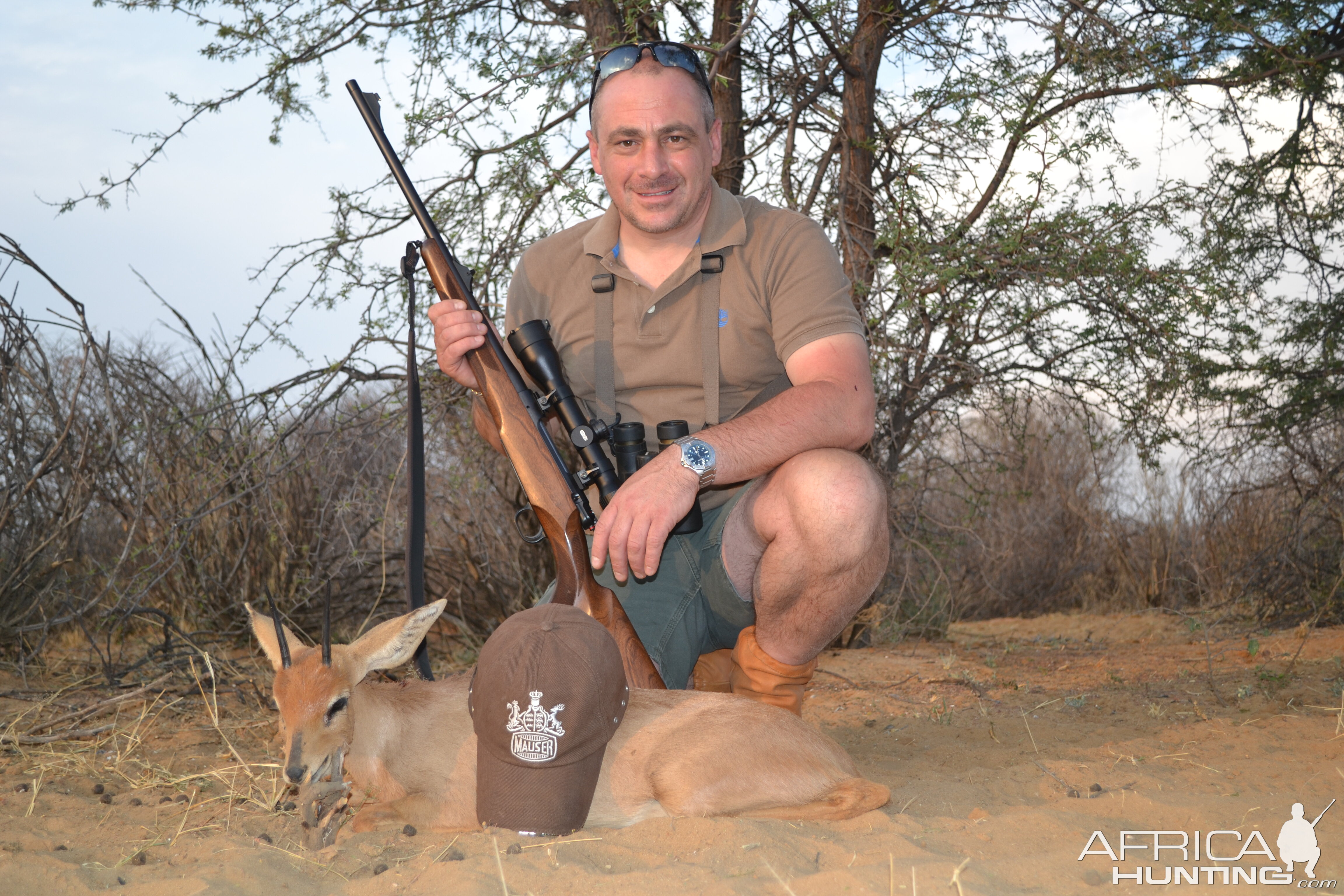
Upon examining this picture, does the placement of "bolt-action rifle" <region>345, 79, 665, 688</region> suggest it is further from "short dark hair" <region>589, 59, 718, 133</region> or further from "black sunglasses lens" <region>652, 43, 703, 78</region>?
"black sunglasses lens" <region>652, 43, 703, 78</region>

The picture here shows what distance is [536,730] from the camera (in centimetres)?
294

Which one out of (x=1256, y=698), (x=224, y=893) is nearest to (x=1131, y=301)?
(x=1256, y=698)

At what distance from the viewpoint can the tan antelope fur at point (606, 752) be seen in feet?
10.4

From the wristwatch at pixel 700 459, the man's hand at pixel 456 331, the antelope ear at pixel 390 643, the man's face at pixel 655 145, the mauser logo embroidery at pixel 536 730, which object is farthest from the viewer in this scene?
the man's face at pixel 655 145

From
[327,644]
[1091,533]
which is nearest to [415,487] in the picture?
[327,644]

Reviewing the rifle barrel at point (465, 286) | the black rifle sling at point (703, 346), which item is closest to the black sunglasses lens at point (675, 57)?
the black rifle sling at point (703, 346)

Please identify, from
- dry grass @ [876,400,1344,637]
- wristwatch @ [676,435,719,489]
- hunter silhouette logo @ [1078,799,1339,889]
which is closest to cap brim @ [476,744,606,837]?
wristwatch @ [676,435,719,489]

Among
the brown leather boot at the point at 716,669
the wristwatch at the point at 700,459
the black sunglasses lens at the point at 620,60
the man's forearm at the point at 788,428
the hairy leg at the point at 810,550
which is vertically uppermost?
the black sunglasses lens at the point at 620,60

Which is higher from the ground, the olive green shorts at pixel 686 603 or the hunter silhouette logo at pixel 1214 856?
the olive green shorts at pixel 686 603

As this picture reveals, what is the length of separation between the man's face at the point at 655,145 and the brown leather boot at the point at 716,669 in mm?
1848

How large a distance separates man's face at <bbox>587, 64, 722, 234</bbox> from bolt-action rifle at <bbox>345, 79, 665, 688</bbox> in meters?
Result: 0.80

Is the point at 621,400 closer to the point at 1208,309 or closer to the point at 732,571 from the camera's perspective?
the point at 732,571

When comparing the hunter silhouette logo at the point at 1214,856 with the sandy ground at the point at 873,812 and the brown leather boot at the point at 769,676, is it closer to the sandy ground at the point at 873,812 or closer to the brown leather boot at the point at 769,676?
the sandy ground at the point at 873,812

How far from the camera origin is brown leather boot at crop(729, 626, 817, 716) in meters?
4.04
